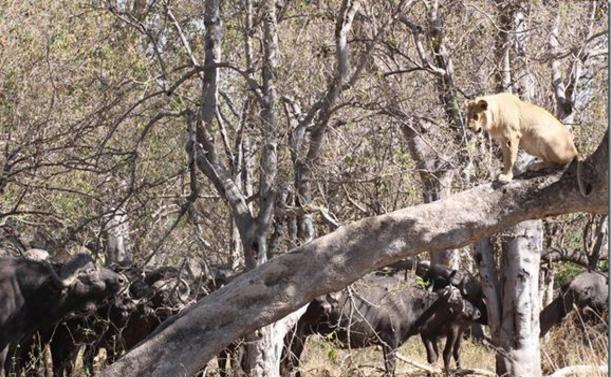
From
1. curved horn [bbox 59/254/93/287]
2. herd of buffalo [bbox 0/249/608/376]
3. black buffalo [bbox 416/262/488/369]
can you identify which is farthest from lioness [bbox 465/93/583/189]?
black buffalo [bbox 416/262/488/369]

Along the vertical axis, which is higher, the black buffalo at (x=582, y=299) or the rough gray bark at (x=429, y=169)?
the rough gray bark at (x=429, y=169)

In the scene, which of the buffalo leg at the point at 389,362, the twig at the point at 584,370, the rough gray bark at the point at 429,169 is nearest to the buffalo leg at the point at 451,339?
the buffalo leg at the point at 389,362

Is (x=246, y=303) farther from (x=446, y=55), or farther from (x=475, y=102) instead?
(x=446, y=55)

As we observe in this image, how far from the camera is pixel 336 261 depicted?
9086mm

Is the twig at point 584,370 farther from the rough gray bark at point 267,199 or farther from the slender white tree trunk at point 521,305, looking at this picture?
the rough gray bark at point 267,199

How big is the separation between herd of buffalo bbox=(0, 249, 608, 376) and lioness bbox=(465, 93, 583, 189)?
Answer: 3.77 m

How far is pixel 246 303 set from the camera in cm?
905

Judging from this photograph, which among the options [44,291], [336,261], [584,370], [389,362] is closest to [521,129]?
[336,261]

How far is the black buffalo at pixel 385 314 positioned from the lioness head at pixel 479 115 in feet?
17.9

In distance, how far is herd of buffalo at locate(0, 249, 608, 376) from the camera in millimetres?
14711

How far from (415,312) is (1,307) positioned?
5.94 meters

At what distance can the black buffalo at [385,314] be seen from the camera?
1553cm

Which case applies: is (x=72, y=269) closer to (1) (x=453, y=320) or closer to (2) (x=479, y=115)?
(1) (x=453, y=320)

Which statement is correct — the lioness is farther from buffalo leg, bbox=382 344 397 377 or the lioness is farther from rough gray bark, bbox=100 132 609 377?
buffalo leg, bbox=382 344 397 377
